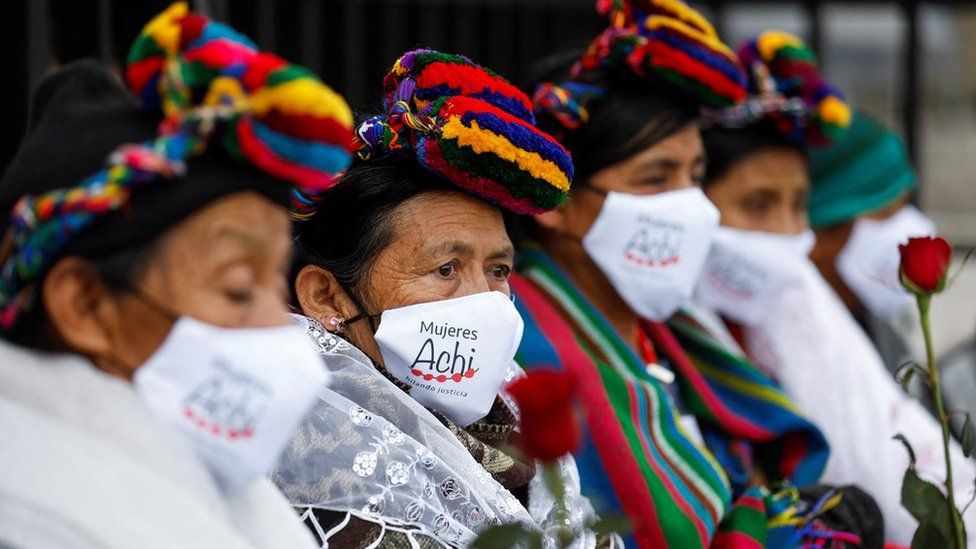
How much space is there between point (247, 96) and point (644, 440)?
186cm

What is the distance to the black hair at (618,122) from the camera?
3555mm

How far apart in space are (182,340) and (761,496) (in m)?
2.14

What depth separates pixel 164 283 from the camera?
5.57ft

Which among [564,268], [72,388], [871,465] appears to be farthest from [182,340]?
[871,465]

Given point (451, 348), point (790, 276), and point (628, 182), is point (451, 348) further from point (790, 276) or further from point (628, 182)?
point (790, 276)

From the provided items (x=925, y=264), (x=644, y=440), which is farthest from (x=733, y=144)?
(x=925, y=264)

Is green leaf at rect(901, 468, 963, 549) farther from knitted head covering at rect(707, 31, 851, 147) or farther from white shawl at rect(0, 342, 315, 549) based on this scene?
knitted head covering at rect(707, 31, 851, 147)

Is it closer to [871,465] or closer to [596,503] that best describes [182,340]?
[596,503]

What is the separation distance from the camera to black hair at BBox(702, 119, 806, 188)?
4277 mm

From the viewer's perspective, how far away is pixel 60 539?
5.02ft

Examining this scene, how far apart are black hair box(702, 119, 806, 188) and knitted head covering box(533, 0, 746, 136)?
0.54m

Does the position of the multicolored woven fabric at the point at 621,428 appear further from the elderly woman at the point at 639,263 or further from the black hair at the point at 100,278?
the black hair at the point at 100,278

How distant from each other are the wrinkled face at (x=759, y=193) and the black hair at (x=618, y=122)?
2.05 ft

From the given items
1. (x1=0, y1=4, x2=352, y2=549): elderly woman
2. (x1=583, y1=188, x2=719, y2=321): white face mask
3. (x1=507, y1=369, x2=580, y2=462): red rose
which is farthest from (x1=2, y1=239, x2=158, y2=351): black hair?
(x1=583, y1=188, x2=719, y2=321): white face mask
